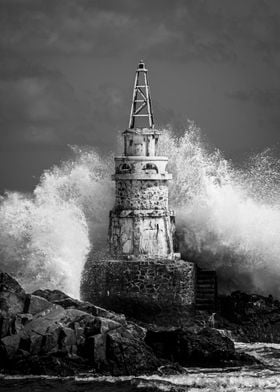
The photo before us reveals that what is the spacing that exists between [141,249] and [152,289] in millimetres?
1234

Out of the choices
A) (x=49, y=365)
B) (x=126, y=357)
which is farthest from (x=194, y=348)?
(x=49, y=365)

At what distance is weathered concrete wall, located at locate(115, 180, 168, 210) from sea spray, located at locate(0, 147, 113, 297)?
7.72 ft

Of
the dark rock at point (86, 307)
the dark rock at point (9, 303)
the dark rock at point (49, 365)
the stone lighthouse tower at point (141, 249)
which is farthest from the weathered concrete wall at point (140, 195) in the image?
the dark rock at point (49, 365)

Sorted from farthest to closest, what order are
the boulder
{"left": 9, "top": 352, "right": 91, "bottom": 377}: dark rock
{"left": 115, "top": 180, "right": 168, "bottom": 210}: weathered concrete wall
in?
{"left": 115, "top": 180, "right": 168, "bottom": 210}: weathered concrete wall
the boulder
{"left": 9, "top": 352, "right": 91, "bottom": 377}: dark rock

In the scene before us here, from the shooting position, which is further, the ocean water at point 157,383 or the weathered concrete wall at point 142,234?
the weathered concrete wall at point 142,234

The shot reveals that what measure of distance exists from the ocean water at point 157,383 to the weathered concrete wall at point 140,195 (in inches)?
291

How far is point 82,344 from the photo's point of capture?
90.4 ft

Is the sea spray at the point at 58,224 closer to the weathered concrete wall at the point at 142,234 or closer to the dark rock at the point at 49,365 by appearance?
the weathered concrete wall at the point at 142,234

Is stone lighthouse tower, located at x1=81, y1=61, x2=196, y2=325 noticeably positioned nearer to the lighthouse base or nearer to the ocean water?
the lighthouse base

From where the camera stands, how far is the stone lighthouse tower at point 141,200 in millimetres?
33969

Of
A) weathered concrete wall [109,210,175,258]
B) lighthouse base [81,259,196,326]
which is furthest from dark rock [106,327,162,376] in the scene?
weathered concrete wall [109,210,175,258]

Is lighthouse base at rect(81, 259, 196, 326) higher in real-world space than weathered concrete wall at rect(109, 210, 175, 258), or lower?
lower

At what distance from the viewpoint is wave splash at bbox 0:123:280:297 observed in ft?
115

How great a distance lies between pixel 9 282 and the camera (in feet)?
97.5
